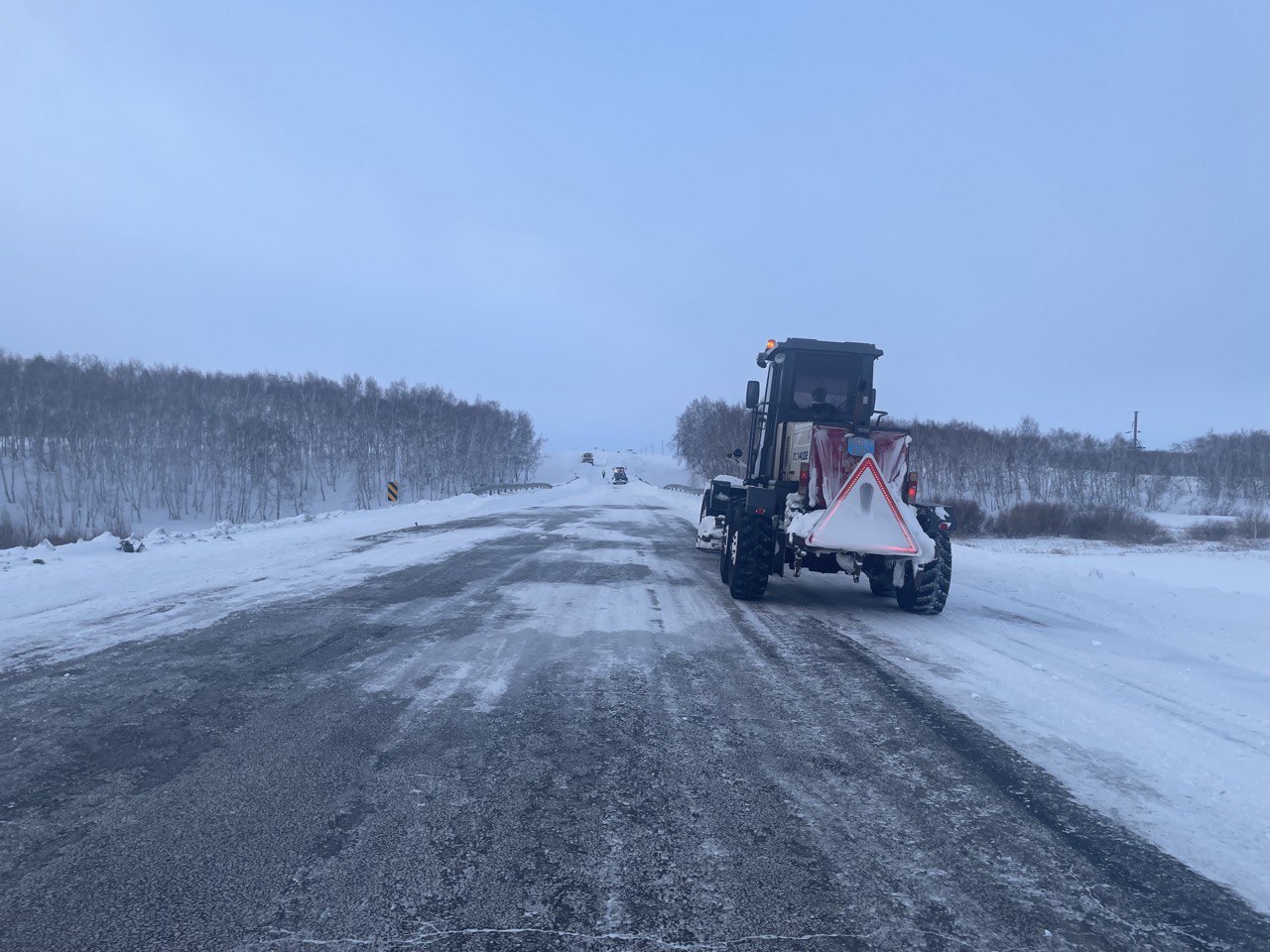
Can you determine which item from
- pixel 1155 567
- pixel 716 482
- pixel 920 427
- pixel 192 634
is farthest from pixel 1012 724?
pixel 920 427

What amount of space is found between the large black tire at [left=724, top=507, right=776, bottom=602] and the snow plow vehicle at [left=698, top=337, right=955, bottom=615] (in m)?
0.01

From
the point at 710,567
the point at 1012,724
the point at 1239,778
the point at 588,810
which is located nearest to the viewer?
the point at 588,810

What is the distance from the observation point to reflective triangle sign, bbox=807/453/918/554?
850 centimetres

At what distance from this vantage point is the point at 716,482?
13734mm

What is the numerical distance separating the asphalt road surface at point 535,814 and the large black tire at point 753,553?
2.90 metres

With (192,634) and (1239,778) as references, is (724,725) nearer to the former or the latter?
(1239,778)

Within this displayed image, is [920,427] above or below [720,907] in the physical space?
above

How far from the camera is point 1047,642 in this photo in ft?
25.9

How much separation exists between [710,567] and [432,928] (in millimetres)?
10449

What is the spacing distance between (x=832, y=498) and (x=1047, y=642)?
2.73m

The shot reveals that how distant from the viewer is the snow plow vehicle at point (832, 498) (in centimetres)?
857

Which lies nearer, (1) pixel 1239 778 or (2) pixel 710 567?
(1) pixel 1239 778

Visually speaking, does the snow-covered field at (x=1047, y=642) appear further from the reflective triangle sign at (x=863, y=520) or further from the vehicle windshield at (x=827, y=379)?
the vehicle windshield at (x=827, y=379)

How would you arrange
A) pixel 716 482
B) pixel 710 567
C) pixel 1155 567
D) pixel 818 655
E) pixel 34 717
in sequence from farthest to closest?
1. pixel 1155 567
2. pixel 716 482
3. pixel 710 567
4. pixel 818 655
5. pixel 34 717
